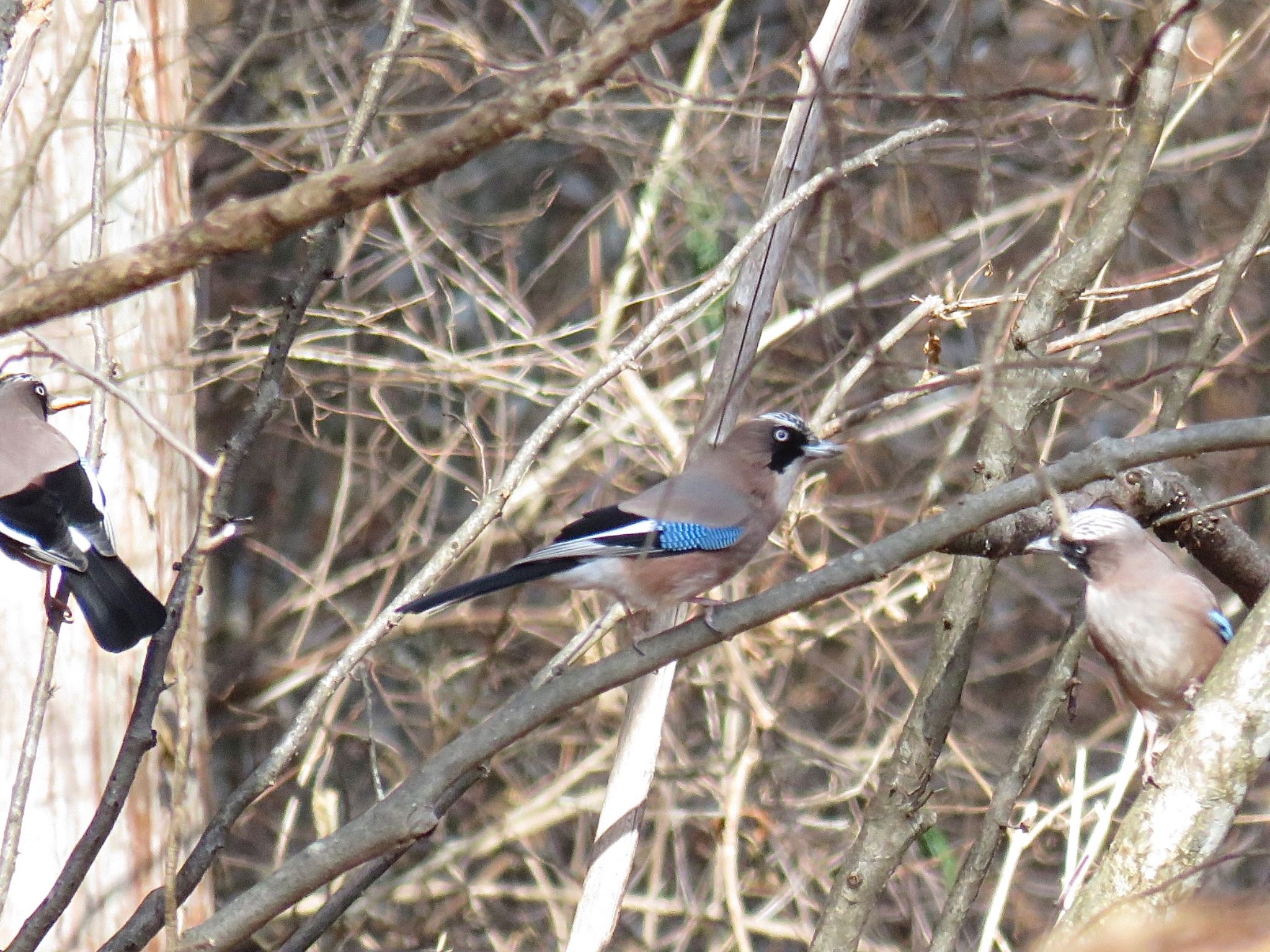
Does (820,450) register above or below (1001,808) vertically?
above

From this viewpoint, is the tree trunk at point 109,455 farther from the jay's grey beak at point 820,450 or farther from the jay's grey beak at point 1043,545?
the jay's grey beak at point 1043,545

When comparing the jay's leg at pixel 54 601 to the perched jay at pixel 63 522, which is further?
the perched jay at pixel 63 522

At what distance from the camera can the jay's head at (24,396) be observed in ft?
16.2

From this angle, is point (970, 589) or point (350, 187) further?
point (970, 589)

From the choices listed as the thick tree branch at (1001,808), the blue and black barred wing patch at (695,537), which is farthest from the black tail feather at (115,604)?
the thick tree branch at (1001,808)

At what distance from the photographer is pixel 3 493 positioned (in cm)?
477

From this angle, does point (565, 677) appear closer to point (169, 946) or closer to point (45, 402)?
point (169, 946)

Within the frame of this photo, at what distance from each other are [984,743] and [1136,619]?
11.9 ft

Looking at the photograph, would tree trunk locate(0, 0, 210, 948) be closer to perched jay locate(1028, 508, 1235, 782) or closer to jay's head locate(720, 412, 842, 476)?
jay's head locate(720, 412, 842, 476)

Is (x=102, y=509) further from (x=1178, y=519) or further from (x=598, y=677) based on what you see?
(x=1178, y=519)

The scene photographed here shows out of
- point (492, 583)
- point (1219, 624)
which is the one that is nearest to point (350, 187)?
point (492, 583)

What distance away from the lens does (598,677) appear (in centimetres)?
296

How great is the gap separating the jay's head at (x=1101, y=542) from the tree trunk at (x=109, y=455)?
323 cm

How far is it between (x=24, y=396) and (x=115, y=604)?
1176 millimetres
